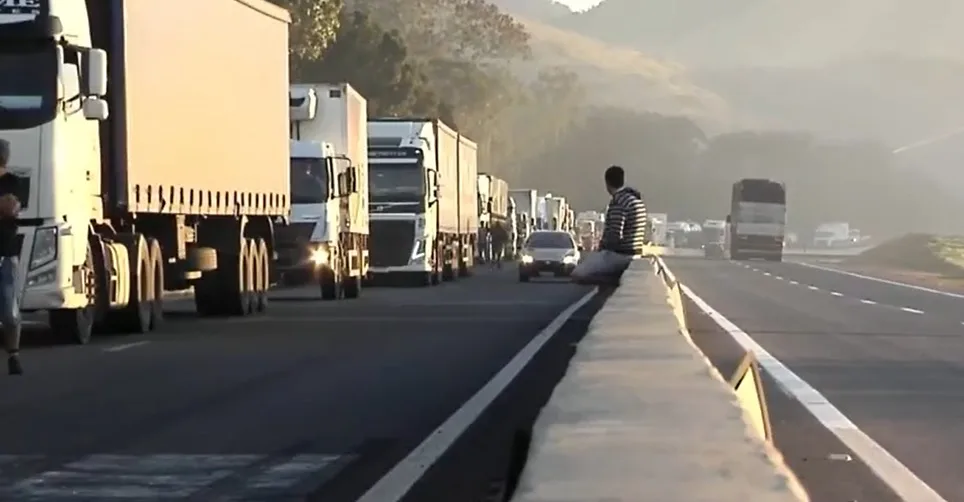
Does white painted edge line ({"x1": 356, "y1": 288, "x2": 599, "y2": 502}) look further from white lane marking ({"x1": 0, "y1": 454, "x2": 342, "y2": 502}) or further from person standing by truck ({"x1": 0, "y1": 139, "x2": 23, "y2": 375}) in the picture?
person standing by truck ({"x1": 0, "y1": 139, "x2": 23, "y2": 375})

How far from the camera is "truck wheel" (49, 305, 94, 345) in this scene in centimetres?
2205

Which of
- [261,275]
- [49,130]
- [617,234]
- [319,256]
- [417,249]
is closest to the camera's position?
[617,234]

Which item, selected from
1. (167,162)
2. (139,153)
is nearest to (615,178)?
(139,153)

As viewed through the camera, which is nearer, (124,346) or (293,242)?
(124,346)

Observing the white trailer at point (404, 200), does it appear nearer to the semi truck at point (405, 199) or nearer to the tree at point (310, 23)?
the semi truck at point (405, 199)

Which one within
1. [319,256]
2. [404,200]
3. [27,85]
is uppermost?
[27,85]

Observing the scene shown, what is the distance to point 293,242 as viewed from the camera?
35.8 meters

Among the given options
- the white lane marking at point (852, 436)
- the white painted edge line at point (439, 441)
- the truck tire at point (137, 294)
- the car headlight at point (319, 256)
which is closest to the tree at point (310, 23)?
the car headlight at point (319, 256)

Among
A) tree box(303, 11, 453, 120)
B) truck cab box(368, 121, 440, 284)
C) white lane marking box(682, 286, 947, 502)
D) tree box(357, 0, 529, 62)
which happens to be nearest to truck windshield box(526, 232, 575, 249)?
truck cab box(368, 121, 440, 284)

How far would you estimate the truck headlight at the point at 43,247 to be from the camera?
68.1 ft

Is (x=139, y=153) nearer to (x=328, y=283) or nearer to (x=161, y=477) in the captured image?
(x=161, y=477)

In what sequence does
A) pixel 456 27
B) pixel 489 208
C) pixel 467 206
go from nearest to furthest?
pixel 467 206 → pixel 489 208 → pixel 456 27

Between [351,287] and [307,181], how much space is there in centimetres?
283

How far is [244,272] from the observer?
2941 cm
